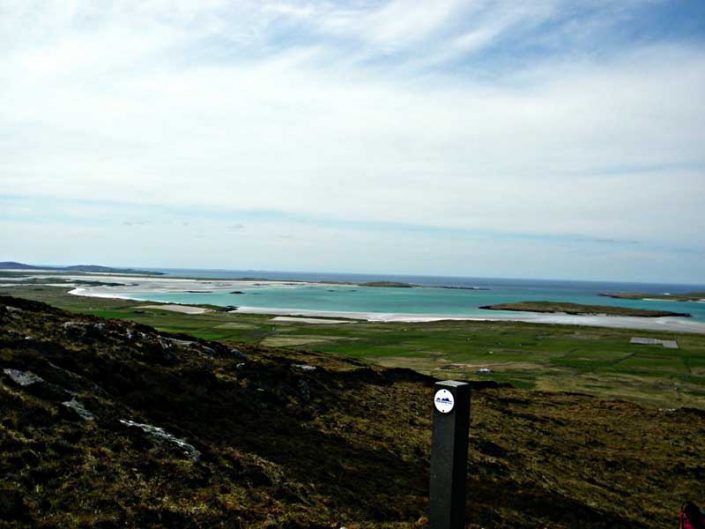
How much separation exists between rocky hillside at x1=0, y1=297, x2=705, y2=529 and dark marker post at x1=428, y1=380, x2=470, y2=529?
3.66m

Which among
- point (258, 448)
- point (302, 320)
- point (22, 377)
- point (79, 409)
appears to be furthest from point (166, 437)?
point (302, 320)

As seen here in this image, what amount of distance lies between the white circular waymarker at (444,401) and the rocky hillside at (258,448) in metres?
5.01

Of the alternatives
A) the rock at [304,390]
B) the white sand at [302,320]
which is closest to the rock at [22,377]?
the rock at [304,390]

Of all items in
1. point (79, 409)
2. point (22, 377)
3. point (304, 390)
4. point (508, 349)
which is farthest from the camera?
point (508, 349)

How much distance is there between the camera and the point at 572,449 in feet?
86.5

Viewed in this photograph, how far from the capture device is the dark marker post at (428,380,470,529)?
→ 409 inches

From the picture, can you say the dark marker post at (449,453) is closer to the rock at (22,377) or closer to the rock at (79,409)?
the rock at (79,409)

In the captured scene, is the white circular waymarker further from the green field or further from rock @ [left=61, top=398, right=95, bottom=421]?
the green field

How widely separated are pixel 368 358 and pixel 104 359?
5080 centimetres

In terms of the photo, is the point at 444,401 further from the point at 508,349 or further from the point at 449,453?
the point at 508,349

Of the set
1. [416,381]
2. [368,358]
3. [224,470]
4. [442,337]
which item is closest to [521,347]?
[442,337]

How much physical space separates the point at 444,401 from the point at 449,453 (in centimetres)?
105

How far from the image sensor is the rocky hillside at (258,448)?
12.3 m

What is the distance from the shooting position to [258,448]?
18484 millimetres
